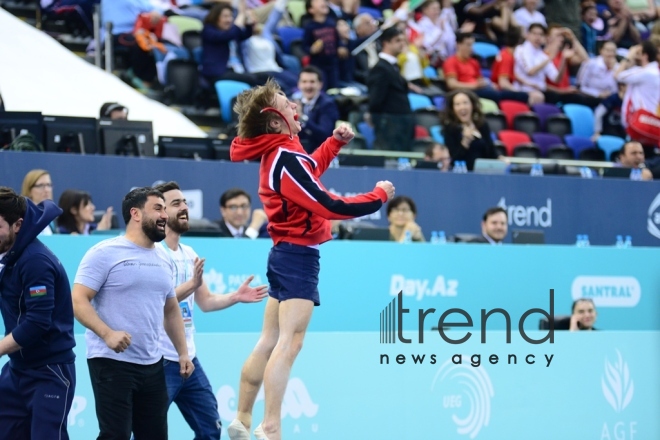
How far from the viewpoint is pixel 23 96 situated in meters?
12.9

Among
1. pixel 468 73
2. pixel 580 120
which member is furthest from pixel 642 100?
pixel 468 73

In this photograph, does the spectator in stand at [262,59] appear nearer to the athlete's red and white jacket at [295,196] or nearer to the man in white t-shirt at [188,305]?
the man in white t-shirt at [188,305]

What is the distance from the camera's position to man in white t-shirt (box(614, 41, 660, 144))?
47.6 ft

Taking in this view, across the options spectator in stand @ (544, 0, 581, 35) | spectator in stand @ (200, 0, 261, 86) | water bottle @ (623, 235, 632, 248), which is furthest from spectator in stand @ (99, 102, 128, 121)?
spectator in stand @ (544, 0, 581, 35)

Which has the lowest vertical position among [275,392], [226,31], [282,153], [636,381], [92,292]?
[636,381]

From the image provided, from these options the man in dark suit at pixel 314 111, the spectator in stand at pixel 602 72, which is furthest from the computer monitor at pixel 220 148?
the spectator in stand at pixel 602 72

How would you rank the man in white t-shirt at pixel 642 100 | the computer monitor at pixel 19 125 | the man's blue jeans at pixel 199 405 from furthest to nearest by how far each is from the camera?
the man in white t-shirt at pixel 642 100, the computer monitor at pixel 19 125, the man's blue jeans at pixel 199 405

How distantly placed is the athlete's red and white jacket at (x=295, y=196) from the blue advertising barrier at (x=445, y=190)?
3.91 meters

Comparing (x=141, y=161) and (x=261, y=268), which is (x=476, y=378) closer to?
(x=261, y=268)

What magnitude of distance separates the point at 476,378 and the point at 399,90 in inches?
183

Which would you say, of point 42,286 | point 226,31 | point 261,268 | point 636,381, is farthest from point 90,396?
point 226,31

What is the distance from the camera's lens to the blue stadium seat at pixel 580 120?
16.6 m

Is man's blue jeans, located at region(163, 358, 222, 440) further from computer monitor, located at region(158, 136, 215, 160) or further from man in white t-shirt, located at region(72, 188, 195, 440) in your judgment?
computer monitor, located at region(158, 136, 215, 160)

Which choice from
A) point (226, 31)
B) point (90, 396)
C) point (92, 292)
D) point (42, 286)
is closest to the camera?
point (42, 286)
